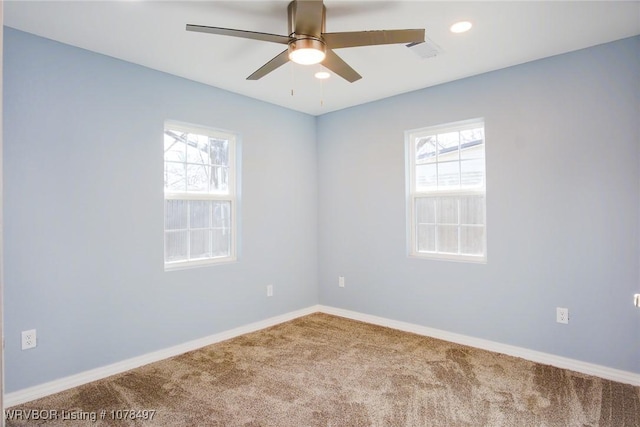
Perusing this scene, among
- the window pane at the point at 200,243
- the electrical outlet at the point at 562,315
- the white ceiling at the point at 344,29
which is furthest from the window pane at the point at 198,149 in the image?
the electrical outlet at the point at 562,315

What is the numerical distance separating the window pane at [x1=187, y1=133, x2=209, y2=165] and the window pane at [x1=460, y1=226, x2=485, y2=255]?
2635mm

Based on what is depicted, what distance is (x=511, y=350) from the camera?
3.36m

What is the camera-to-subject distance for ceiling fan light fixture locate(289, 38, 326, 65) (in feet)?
7.24

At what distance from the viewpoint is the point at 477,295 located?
359cm

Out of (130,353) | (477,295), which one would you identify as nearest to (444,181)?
(477,295)

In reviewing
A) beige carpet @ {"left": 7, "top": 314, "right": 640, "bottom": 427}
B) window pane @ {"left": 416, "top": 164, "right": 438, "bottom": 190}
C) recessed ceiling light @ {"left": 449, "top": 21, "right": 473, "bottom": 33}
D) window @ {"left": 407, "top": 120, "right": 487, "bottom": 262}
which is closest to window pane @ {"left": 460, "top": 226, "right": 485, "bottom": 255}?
window @ {"left": 407, "top": 120, "right": 487, "bottom": 262}

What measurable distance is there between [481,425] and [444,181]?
227 cm

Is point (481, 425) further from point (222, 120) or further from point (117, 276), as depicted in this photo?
point (222, 120)

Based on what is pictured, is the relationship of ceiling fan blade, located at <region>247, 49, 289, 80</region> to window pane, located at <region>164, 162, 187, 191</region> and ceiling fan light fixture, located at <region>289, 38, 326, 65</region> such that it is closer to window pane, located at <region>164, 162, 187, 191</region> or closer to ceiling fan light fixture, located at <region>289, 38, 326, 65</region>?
ceiling fan light fixture, located at <region>289, 38, 326, 65</region>

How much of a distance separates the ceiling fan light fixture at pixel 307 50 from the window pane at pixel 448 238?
88.9 inches

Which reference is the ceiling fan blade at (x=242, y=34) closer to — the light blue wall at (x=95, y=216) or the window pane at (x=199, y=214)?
the light blue wall at (x=95, y=216)

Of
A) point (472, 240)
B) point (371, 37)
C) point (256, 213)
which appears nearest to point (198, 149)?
point (256, 213)

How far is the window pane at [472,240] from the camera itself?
366 centimetres

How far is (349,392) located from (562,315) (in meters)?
1.84
